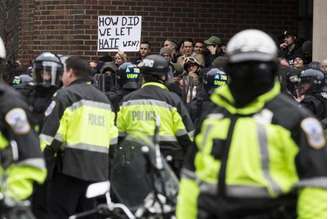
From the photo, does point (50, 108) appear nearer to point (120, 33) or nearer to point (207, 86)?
point (207, 86)

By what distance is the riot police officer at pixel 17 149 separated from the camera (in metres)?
4.96

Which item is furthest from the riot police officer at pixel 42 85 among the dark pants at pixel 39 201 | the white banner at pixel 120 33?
the white banner at pixel 120 33

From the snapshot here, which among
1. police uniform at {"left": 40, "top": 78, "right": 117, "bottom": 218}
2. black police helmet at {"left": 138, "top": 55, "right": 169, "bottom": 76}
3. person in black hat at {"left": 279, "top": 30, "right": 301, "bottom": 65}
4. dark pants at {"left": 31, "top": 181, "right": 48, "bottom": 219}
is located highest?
black police helmet at {"left": 138, "top": 55, "right": 169, "bottom": 76}

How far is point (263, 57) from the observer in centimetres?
449

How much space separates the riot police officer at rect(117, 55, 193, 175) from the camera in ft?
29.7

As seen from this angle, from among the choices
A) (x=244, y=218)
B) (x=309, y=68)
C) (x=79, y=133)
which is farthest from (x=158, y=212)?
(x=309, y=68)

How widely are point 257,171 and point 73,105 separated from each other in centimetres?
414

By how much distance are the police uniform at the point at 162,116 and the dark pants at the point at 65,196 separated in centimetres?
83

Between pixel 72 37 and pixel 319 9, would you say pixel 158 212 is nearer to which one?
pixel 319 9

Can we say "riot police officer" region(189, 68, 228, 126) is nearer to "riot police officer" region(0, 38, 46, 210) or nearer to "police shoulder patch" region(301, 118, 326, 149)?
"riot police officer" region(0, 38, 46, 210)

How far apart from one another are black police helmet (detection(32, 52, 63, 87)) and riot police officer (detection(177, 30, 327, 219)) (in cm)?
435

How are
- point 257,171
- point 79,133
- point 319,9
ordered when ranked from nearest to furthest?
point 257,171 → point 79,133 → point 319,9

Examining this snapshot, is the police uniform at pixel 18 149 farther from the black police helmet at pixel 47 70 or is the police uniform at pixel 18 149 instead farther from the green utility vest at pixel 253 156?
the black police helmet at pixel 47 70

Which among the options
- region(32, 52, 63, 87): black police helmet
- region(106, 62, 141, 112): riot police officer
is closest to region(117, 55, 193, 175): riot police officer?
region(32, 52, 63, 87): black police helmet
